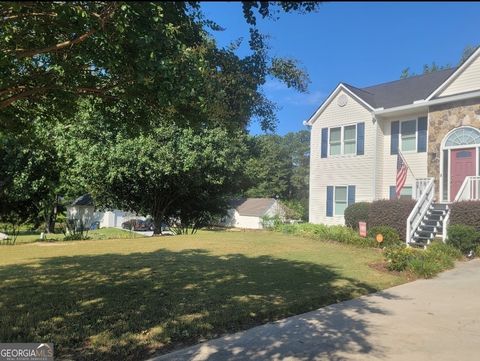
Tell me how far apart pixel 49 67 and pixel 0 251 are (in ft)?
31.0

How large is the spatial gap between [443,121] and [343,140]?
208 inches

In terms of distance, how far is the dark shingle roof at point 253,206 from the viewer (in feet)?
160

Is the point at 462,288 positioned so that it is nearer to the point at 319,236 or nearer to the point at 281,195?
the point at 319,236

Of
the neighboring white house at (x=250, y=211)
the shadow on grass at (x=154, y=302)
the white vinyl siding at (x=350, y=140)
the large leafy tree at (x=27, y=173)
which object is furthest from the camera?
the neighboring white house at (x=250, y=211)

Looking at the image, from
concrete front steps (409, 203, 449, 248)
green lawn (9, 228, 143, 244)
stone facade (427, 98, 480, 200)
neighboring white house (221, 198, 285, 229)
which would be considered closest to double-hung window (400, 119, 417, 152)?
stone facade (427, 98, 480, 200)

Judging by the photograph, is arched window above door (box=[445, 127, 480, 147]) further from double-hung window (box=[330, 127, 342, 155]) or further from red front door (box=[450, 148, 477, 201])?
double-hung window (box=[330, 127, 342, 155])

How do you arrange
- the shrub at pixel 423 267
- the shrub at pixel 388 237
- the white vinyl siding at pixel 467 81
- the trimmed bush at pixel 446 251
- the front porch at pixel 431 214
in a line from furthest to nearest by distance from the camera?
the white vinyl siding at pixel 467 81, the front porch at pixel 431 214, the shrub at pixel 388 237, the trimmed bush at pixel 446 251, the shrub at pixel 423 267

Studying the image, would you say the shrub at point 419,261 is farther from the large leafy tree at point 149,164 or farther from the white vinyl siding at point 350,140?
the large leafy tree at point 149,164

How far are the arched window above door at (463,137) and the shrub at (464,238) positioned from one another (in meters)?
4.96

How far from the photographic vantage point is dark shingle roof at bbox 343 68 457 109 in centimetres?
2048

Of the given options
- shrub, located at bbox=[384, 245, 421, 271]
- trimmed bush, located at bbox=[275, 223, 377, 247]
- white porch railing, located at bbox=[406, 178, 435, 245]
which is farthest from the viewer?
white porch railing, located at bbox=[406, 178, 435, 245]

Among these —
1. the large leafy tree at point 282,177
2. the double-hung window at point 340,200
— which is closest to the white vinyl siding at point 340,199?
the double-hung window at point 340,200

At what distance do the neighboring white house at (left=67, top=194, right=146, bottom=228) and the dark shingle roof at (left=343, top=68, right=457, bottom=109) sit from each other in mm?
27108

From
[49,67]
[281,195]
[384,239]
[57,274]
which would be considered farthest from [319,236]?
[281,195]
